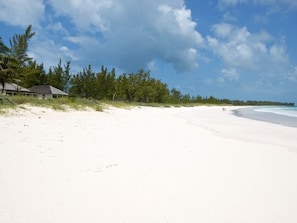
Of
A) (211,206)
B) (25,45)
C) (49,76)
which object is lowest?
(211,206)

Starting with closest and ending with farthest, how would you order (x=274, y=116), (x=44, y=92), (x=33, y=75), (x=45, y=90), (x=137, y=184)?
1. (x=137, y=184)
2. (x=274, y=116)
3. (x=44, y=92)
4. (x=45, y=90)
5. (x=33, y=75)

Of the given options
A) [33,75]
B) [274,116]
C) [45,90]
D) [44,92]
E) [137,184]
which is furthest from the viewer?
[33,75]

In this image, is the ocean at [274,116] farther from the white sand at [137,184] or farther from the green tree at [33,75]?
the green tree at [33,75]

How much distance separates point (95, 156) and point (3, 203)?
2.38 metres

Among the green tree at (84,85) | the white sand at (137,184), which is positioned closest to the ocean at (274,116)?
the white sand at (137,184)

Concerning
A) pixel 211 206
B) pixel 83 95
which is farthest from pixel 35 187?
pixel 83 95

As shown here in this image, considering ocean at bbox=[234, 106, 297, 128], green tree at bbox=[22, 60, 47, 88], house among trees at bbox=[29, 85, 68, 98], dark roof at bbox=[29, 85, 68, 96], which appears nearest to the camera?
ocean at bbox=[234, 106, 297, 128]

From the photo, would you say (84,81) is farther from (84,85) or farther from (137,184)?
(137,184)

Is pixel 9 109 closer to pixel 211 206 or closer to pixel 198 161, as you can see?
pixel 198 161

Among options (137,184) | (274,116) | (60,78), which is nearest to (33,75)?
(60,78)

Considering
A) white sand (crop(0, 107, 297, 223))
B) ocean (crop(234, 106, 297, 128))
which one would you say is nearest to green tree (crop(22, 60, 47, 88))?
ocean (crop(234, 106, 297, 128))

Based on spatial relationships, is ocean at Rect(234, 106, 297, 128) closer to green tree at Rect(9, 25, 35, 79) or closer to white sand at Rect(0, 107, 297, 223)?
white sand at Rect(0, 107, 297, 223)

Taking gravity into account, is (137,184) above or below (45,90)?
below

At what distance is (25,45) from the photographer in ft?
140
